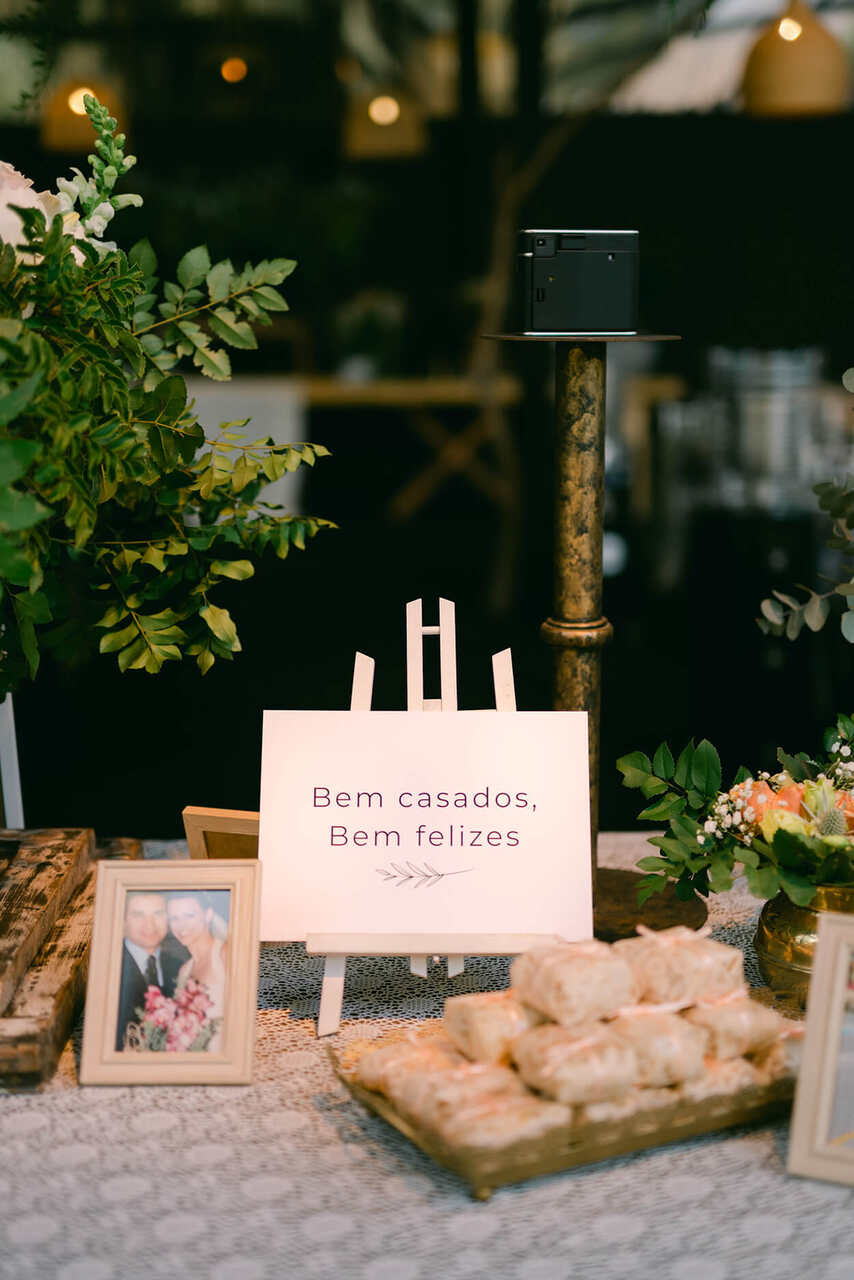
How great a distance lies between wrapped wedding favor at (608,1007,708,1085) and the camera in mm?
→ 1163

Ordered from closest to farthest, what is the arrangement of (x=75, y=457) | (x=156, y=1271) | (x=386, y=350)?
(x=156, y=1271)
(x=75, y=457)
(x=386, y=350)

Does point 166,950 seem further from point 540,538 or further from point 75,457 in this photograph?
point 540,538

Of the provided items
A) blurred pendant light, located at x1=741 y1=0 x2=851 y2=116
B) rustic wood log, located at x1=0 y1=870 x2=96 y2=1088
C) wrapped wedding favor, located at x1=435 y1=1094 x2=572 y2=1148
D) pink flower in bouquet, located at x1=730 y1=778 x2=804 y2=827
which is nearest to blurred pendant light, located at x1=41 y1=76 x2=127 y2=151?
blurred pendant light, located at x1=741 y1=0 x2=851 y2=116

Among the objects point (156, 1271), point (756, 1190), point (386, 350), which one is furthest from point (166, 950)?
point (386, 350)

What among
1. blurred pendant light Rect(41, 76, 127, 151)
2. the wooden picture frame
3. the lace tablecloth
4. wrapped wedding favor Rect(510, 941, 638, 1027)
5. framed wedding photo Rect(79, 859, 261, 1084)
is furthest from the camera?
blurred pendant light Rect(41, 76, 127, 151)

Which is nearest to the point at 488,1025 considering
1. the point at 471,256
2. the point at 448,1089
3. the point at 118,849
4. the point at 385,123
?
the point at 448,1089

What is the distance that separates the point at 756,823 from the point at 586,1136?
0.43 meters

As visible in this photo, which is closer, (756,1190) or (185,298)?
(756,1190)

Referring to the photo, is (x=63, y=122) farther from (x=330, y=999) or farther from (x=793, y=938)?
(x=793, y=938)

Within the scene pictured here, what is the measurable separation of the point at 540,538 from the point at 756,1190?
136 cm

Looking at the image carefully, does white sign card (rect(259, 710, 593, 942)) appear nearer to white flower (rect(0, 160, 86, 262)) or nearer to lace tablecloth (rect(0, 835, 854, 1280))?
lace tablecloth (rect(0, 835, 854, 1280))

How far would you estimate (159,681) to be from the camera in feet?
7.91

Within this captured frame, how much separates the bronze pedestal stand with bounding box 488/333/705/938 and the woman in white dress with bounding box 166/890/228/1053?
0.49 metres

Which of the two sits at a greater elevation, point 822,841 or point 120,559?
point 120,559
